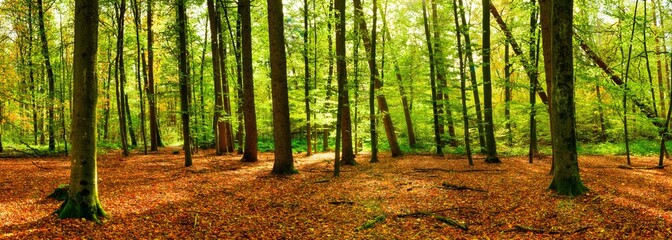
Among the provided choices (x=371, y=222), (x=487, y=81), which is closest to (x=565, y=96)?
(x=371, y=222)

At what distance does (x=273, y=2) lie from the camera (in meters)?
11.2

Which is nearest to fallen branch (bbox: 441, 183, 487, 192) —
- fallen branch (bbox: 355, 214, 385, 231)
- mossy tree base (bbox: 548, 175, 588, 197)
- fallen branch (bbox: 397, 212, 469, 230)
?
mossy tree base (bbox: 548, 175, 588, 197)

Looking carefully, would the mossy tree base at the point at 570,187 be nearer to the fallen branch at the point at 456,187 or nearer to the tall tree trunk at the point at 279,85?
the fallen branch at the point at 456,187

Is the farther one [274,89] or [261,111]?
[261,111]

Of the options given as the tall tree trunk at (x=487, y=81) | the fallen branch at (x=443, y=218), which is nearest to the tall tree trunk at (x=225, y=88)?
the tall tree trunk at (x=487, y=81)

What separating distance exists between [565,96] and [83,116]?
354 inches

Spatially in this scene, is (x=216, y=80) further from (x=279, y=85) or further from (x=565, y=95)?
(x=565, y=95)

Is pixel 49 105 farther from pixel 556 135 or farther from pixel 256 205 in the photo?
pixel 556 135

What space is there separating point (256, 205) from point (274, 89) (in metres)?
4.72

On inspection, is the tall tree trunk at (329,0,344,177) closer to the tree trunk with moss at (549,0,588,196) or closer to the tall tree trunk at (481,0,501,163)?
the tree trunk with moss at (549,0,588,196)

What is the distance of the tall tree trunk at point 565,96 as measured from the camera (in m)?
7.48

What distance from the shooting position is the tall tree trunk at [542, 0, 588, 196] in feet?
24.5

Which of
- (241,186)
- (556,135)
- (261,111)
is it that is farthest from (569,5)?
(261,111)

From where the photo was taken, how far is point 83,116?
545 cm
